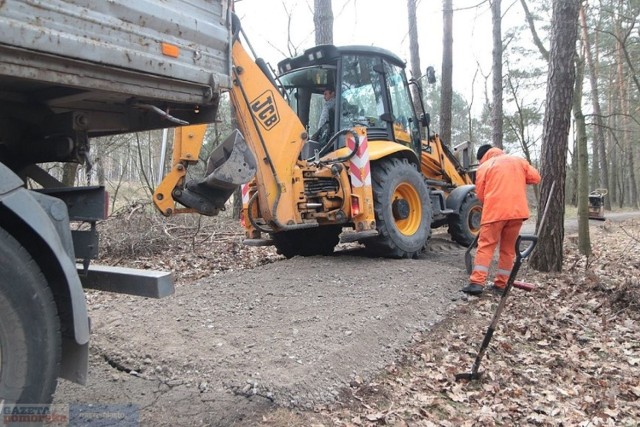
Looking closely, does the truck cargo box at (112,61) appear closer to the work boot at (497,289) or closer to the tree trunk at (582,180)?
the work boot at (497,289)

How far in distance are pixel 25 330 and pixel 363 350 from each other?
2.63 m

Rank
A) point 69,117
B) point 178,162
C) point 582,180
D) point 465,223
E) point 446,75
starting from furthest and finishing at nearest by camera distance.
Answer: point 446,75
point 465,223
point 582,180
point 178,162
point 69,117

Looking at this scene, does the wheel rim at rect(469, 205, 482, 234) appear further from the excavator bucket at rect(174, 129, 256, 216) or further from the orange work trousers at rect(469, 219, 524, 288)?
the excavator bucket at rect(174, 129, 256, 216)

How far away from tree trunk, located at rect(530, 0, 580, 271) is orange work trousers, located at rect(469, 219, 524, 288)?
1029 mm

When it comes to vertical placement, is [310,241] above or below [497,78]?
below

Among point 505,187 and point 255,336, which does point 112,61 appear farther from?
point 505,187

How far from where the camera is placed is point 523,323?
5121 millimetres

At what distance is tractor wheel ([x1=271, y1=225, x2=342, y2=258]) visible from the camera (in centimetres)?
757

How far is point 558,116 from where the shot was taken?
6641mm

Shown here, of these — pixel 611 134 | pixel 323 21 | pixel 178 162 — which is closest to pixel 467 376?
pixel 178 162

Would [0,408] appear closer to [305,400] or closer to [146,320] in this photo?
[305,400]

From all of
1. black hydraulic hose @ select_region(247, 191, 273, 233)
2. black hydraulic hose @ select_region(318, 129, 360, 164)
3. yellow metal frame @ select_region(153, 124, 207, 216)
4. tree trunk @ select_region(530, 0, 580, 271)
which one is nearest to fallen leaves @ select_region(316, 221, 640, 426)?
tree trunk @ select_region(530, 0, 580, 271)

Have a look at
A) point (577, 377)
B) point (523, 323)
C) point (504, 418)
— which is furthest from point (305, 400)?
point (523, 323)

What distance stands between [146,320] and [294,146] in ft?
8.30
